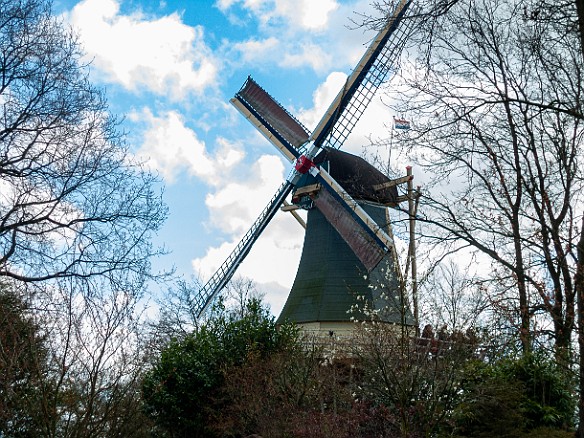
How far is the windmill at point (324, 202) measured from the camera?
2186 cm

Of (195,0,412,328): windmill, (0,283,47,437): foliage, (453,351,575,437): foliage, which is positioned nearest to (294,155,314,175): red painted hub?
(195,0,412,328): windmill

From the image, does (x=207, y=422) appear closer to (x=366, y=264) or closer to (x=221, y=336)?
(x=221, y=336)

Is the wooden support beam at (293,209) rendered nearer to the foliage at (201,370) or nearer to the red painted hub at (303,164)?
the red painted hub at (303,164)

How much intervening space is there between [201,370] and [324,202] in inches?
403

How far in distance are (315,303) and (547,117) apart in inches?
561

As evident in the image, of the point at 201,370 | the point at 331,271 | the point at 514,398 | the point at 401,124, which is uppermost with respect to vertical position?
the point at 331,271

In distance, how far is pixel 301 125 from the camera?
26.1m

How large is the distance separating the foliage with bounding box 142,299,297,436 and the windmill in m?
5.50

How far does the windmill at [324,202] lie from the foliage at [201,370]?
217 inches

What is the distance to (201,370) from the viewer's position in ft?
48.5

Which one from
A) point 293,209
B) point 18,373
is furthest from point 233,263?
point 18,373

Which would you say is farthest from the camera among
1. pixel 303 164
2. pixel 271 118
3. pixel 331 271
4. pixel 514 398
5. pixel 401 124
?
pixel 271 118

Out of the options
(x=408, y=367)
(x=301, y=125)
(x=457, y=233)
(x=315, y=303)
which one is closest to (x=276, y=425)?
(x=408, y=367)

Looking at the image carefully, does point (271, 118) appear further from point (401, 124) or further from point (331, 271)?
point (401, 124)
